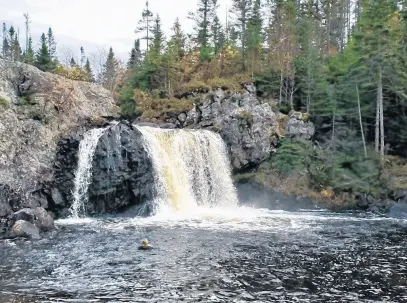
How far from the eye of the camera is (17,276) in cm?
1583

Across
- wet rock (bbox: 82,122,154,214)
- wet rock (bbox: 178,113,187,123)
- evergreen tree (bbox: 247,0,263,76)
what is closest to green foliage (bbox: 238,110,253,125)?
wet rock (bbox: 178,113,187,123)

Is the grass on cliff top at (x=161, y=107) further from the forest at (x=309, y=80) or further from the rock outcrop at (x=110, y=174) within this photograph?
the rock outcrop at (x=110, y=174)

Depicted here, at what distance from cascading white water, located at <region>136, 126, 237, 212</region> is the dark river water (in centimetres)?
581

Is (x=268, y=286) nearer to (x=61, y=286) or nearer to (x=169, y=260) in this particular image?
(x=169, y=260)

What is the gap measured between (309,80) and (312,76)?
2.26 feet

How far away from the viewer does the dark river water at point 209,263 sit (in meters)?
14.0

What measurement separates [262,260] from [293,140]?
24176 mm

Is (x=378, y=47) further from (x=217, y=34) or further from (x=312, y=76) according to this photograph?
(x=217, y=34)

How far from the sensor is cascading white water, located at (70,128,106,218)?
3029 cm

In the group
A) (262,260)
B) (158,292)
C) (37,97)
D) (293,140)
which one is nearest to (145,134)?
(37,97)

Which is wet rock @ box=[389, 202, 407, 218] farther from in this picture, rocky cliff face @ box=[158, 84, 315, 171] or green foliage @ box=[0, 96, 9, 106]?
green foliage @ box=[0, 96, 9, 106]

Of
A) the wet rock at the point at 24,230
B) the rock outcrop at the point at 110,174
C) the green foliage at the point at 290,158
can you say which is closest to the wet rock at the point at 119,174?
the rock outcrop at the point at 110,174

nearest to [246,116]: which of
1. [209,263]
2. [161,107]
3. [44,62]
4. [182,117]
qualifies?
[182,117]

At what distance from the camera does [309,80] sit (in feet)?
148
